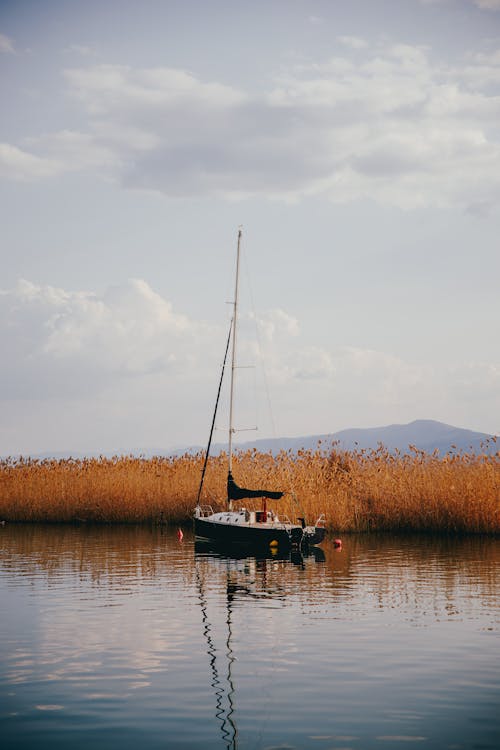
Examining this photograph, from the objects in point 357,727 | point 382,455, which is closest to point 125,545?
point 382,455

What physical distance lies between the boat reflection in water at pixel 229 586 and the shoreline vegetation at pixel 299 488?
5299 millimetres

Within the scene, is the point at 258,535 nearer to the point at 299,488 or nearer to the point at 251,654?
the point at 299,488

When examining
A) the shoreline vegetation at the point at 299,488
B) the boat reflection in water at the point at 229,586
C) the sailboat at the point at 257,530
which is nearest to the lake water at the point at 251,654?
the boat reflection in water at the point at 229,586

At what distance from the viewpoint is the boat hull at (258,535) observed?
35938 mm

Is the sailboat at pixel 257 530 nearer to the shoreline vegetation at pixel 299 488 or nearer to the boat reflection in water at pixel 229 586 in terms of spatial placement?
the boat reflection in water at pixel 229 586

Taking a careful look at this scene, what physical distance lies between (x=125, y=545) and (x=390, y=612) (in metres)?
18.7

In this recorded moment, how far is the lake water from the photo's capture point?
13.0 m

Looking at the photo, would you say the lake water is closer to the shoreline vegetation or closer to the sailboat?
the sailboat

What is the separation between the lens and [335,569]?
3117 centimetres

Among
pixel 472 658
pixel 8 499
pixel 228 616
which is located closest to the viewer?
pixel 472 658

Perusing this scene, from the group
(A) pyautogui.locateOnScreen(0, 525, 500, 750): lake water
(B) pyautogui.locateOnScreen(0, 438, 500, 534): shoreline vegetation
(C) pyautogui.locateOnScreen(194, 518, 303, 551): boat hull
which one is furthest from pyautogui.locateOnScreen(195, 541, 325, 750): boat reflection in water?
(B) pyautogui.locateOnScreen(0, 438, 500, 534): shoreline vegetation

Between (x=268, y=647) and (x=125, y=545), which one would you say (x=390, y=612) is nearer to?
(x=268, y=647)

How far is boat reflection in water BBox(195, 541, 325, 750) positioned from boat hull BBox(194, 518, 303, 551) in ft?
1.06

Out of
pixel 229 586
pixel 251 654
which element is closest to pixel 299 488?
pixel 229 586
